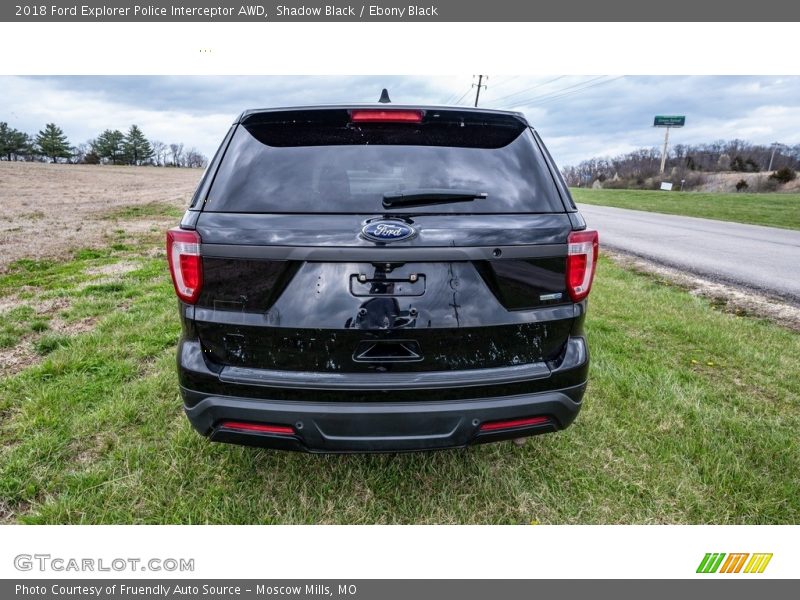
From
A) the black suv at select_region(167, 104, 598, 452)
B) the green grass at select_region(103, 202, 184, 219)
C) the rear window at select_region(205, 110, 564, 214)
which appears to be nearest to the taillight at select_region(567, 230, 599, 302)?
the black suv at select_region(167, 104, 598, 452)

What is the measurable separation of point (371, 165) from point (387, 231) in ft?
1.36

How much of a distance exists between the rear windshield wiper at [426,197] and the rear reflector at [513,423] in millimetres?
1015

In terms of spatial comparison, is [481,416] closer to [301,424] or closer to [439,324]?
[439,324]

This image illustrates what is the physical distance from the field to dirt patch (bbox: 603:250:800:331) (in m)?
1.40

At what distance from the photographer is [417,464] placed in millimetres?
2645

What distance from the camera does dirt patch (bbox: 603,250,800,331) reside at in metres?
5.38

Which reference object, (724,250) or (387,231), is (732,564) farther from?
(724,250)

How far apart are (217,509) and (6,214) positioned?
16661mm

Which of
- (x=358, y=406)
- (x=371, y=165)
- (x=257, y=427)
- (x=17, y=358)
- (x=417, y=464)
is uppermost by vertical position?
(x=371, y=165)

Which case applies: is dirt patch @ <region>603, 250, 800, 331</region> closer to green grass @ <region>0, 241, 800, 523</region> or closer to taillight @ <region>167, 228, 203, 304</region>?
green grass @ <region>0, 241, 800, 523</region>

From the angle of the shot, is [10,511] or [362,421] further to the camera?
[10,511]

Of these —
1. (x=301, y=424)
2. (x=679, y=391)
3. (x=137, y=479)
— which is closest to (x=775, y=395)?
(x=679, y=391)

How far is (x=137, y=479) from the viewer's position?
7.99ft

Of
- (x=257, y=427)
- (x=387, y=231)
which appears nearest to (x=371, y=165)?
(x=387, y=231)
